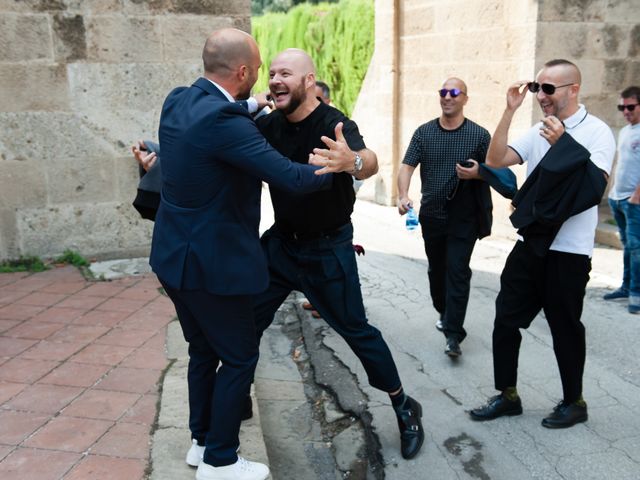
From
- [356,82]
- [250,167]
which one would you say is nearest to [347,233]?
[250,167]

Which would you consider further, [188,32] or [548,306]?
[188,32]

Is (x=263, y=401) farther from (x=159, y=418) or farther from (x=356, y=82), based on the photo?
(x=356, y=82)

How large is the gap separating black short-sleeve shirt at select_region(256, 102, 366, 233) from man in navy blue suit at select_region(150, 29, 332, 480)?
1.51 ft

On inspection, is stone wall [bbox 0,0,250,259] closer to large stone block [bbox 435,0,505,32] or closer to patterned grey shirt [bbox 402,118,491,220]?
patterned grey shirt [bbox 402,118,491,220]

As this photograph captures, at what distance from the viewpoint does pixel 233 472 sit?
2879 mm

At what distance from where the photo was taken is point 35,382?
12.3 ft

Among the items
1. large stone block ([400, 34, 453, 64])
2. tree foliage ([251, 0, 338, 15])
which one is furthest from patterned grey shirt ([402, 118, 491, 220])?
tree foliage ([251, 0, 338, 15])

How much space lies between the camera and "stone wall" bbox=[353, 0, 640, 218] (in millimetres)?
7512

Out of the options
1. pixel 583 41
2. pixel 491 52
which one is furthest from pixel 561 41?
pixel 491 52

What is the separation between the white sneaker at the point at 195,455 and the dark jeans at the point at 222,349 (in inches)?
3.6

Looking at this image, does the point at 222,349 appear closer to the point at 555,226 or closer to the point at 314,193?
the point at 314,193

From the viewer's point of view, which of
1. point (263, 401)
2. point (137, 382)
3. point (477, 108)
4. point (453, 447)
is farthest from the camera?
point (477, 108)

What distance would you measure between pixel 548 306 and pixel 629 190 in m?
2.80

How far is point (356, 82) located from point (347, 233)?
427 inches
